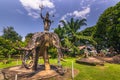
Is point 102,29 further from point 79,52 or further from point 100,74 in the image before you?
point 100,74

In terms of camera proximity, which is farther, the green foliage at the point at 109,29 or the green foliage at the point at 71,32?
the green foliage at the point at 71,32

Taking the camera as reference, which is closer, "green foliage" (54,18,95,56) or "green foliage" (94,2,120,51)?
"green foliage" (94,2,120,51)

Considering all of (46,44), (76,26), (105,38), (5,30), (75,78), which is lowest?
(75,78)

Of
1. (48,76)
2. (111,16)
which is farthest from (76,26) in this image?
(48,76)

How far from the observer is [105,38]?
41594 millimetres

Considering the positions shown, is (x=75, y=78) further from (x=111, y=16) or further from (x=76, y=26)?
(x=76, y=26)

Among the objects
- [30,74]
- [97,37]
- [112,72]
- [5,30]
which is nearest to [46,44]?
[30,74]

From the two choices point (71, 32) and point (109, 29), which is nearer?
point (109, 29)

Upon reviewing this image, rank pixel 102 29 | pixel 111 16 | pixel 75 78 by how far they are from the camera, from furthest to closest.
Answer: pixel 102 29 → pixel 111 16 → pixel 75 78

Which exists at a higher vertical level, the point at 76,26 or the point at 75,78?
the point at 76,26

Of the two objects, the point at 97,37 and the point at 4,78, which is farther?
the point at 97,37

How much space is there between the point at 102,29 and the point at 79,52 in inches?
353

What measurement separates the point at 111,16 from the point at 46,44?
90.4 ft

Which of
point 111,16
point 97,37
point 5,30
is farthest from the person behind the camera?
point 5,30
